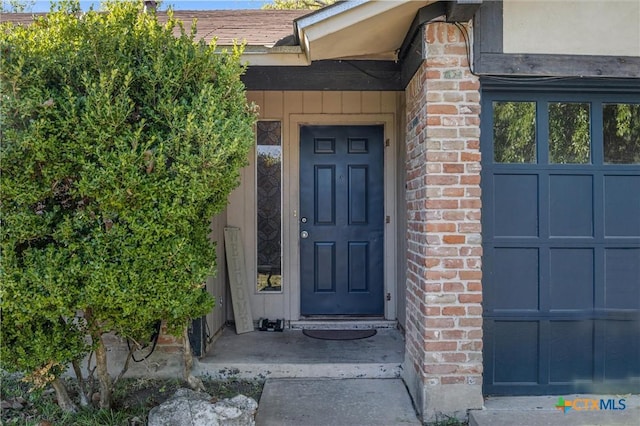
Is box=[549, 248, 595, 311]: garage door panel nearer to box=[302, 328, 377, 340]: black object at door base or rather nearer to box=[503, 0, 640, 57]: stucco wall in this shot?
box=[503, 0, 640, 57]: stucco wall

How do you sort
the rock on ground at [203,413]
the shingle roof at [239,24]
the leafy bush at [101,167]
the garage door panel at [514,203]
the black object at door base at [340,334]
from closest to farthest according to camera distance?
the leafy bush at [101,167] < the rock on ground at [203,413] < the garage door panel at [514,203] < the shingle roof at [239,24] < the black object at door base at [340,334]

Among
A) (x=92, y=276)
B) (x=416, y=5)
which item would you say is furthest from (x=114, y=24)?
(x=416, y=5)

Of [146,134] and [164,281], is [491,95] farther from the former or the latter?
[164,281]

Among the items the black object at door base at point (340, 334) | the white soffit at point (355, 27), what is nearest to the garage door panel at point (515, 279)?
the black object at door base at point (340, 334)

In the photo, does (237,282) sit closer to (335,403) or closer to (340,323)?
(340,323)

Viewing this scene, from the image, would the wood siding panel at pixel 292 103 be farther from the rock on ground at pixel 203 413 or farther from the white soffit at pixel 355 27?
the rock on ground at pixel 203 413

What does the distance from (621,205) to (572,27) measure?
1.28m

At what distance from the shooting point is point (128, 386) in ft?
11.4

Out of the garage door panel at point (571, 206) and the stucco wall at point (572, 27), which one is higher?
the stucco wall at point (572, 27)

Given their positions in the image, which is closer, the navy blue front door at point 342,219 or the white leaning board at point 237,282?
the white leaning board at point 237,282

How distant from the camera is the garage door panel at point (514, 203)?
3.12 metres

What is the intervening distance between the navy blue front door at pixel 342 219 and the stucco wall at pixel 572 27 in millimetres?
2016

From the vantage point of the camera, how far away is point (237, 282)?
462 centimetres

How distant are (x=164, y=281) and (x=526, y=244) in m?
2.40
